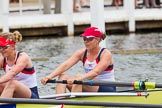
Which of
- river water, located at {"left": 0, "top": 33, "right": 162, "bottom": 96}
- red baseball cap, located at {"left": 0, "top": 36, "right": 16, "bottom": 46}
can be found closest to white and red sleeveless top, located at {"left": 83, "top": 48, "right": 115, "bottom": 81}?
red baseball cap, located at {"left": 0, "top": 36, "right": 16, "bottom": 46}

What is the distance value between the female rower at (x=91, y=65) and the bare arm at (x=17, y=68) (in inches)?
26.1

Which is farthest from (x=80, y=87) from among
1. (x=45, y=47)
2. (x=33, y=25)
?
(x=33, y=25)

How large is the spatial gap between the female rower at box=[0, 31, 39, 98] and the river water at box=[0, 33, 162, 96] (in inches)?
123

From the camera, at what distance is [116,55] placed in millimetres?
23422

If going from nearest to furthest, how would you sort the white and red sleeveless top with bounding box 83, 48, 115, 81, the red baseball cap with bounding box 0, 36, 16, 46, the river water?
the red baseball cap with bounding box 0, 36, 16, 46, the white and red sleeveless top with bounding box 83, 48, 115, 81, the river water

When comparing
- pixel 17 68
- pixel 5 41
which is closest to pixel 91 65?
pixel 17 68

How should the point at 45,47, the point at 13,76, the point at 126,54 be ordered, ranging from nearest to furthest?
the point at 13,76 → the point at 126,54 → the point at 45,47

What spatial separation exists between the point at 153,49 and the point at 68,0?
569 centimetres

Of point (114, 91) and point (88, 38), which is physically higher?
point (88, 38)

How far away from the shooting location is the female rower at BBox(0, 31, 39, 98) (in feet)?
41.6

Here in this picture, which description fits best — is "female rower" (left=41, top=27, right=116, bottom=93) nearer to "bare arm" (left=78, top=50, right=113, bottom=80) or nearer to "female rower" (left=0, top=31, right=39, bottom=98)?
"bare arm" (left=78, top=50, right=113, bottom=80)

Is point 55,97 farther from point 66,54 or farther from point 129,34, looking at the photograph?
point 129,34

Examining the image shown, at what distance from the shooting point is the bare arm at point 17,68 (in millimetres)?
12656

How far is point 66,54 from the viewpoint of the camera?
78.3ft
